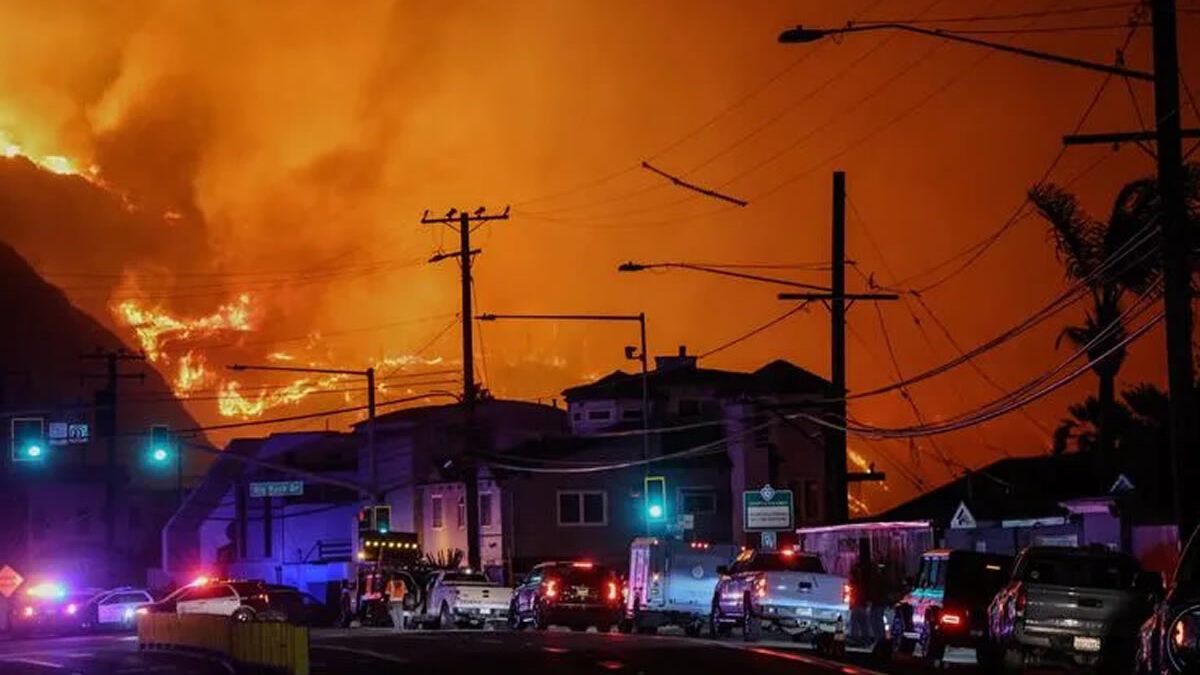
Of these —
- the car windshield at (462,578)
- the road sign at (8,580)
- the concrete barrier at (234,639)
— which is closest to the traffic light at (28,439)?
the concrete barrier at (234,639)

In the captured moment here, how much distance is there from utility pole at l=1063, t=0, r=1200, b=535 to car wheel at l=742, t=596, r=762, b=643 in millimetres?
13001

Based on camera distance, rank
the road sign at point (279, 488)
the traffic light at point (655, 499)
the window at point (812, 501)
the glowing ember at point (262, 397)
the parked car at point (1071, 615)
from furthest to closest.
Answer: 1. the glowing ember at point (262, 397)
2. the window at point (812, 501)
3. the road sign at point (279, 488)
4. the traffic light at point (655, 499)
5. the parked car at point (1071, 615)

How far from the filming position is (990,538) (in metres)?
40.1

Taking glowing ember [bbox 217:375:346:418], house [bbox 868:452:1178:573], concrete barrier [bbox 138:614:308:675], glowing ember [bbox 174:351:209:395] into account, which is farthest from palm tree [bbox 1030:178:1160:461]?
glowing ember [bbox 174:351:209:395]

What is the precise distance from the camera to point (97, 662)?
3275 cm

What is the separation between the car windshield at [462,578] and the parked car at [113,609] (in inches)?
550

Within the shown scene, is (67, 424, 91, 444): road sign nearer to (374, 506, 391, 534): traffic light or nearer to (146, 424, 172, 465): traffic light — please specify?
(146, 424, 172, 465): traffic light

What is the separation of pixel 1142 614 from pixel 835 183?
68.2 feet

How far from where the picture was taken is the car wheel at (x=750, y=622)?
112 feet

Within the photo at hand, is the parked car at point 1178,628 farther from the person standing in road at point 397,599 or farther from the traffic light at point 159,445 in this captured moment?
the person standing in road at point 397,599

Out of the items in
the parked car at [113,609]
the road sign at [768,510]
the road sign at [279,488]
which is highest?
the road sign at [279,488]

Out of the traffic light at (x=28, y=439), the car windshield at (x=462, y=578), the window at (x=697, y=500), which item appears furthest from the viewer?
the window at (x=697, y=500)

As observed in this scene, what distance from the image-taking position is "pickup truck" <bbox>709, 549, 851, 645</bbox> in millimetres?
33000

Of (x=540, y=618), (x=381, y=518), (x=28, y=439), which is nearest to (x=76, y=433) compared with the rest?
(x=28, y=439)
